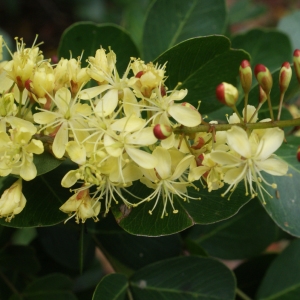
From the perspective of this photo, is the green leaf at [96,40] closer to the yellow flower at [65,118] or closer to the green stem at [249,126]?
the yellow flower at [65,118]

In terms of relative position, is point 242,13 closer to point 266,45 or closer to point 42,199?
point 266,45

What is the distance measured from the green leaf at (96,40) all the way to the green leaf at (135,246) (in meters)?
0.51

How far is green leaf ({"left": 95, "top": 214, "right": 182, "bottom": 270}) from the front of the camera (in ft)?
4.71

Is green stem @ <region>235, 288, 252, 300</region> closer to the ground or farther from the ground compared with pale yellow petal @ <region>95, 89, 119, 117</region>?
closer to the ground

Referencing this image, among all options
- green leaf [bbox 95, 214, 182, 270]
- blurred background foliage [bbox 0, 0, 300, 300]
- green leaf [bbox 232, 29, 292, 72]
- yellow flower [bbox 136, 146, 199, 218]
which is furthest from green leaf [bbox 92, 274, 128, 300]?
green leaf [bbox 232, 29, 292, 72]

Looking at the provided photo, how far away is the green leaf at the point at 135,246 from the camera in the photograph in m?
1.43

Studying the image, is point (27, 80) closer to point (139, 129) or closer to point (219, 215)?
point (139, 129)

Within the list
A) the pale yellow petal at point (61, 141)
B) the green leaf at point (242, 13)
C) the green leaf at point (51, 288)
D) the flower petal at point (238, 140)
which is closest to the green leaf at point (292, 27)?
the green leaf at point (242, 13)

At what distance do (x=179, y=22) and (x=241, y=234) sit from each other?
2.47 feet

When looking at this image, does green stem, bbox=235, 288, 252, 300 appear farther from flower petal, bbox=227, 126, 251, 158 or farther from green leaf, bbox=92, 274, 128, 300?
flower petal, bbox=227, 126, 251, 158

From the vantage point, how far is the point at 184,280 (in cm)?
133

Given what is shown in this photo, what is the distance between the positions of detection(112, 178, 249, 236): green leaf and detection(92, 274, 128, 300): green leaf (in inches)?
7.3

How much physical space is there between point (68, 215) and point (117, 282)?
0.29 metres

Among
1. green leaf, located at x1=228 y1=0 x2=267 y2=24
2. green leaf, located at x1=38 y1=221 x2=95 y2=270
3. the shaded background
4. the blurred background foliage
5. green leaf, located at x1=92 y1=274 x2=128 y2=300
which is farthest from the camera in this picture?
the shaded background
